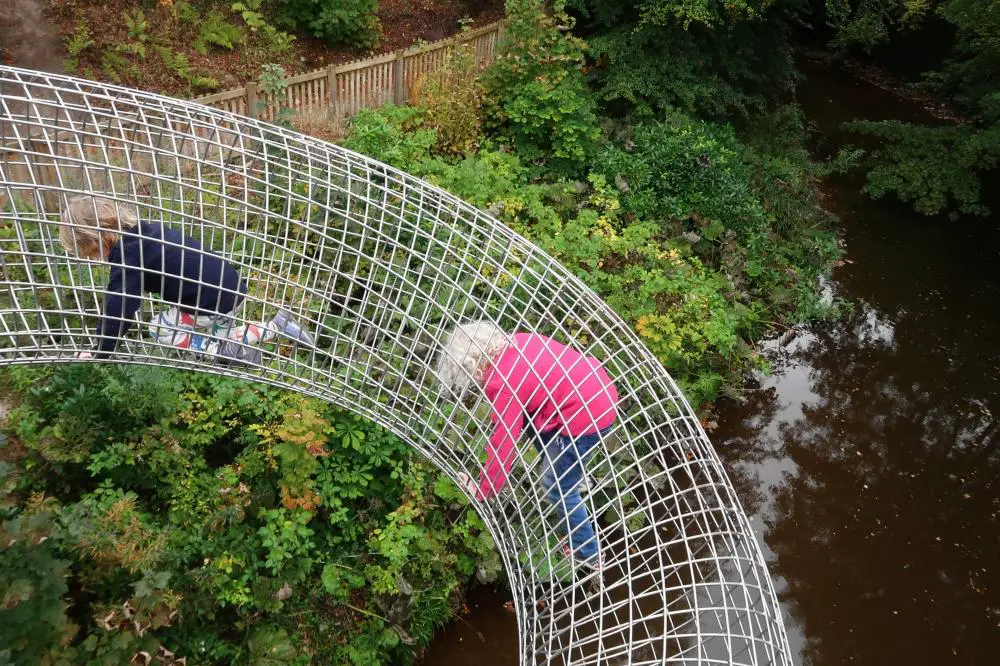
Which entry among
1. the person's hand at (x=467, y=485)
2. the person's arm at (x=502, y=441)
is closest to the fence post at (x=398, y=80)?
the person's arm at (x=502, y=441)

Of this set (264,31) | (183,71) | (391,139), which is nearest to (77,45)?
(183,71)

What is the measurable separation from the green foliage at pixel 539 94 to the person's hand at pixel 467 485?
531cm

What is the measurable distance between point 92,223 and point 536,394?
2.28m

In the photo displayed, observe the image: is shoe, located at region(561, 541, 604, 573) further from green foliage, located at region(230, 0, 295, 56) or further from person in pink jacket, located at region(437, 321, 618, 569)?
green foliage, located at region(230, 0, 295, 56)

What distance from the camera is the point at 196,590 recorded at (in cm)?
364

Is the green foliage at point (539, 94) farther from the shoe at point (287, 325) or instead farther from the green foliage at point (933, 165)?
the green foliage at point (933, 165)

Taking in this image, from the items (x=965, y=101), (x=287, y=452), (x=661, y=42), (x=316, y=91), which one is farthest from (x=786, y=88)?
(x=287, y=452)

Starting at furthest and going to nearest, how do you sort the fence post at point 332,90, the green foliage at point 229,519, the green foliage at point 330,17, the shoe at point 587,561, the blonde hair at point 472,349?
the green foliage at point 330,17 < the fence post at point 332,90 < the green foliage at point 229,519 < the blonde hair at point 472,349 < the shoe at point 587,561

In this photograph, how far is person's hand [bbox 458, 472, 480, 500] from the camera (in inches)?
126

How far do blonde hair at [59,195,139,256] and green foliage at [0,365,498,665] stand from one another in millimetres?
1259

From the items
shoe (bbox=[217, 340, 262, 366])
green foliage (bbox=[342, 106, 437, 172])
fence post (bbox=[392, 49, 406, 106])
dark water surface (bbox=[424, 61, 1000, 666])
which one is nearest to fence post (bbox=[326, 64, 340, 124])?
green foliage (bbox=[342, 106, 437, 172])

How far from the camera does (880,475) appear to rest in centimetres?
611

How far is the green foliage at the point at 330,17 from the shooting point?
9156 millimetres

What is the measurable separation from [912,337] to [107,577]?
8.65 metres
